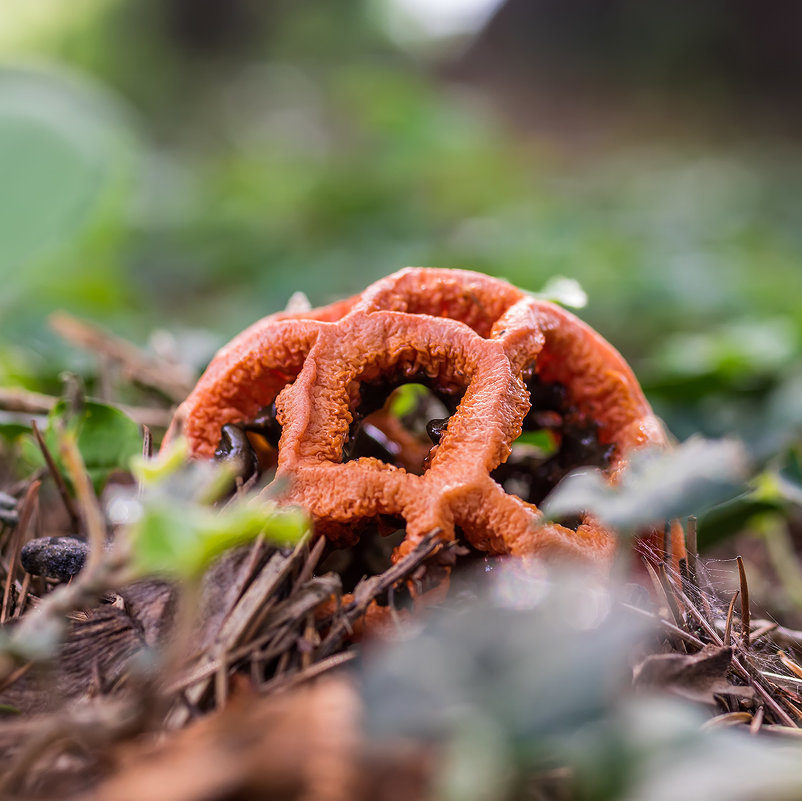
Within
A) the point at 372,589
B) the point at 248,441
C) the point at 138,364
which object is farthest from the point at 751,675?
the point at 138,364

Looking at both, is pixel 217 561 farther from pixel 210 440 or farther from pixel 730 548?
pixel 730 548

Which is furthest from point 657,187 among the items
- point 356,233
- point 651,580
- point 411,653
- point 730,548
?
point 411,653

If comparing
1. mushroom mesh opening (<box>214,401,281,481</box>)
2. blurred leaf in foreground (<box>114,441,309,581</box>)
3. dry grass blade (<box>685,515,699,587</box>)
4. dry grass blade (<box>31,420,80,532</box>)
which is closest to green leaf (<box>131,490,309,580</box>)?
blurred leaf in foreground (<box>114,441,309,581</box>)

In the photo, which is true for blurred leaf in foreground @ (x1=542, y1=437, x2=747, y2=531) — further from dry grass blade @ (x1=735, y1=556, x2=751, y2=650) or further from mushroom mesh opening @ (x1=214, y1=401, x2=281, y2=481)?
mushroom mesh opening @ (x1=214, y1=401, x2=281, y2=481)

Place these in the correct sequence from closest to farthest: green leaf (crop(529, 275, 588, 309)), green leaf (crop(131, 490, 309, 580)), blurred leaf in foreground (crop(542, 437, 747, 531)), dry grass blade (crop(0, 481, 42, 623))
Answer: green leaf (crop(131, 490, 309, 580)) → blurred leaf in foreground (crop(542, 437, 747, 531)) → dry grass blade (crop(0, 481, 42, 623)) → green leaf (crop(529, 275, 588, 309))

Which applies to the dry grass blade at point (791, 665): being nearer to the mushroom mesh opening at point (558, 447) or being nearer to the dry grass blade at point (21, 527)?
the mushroom mesh opening at point (558, 447)
